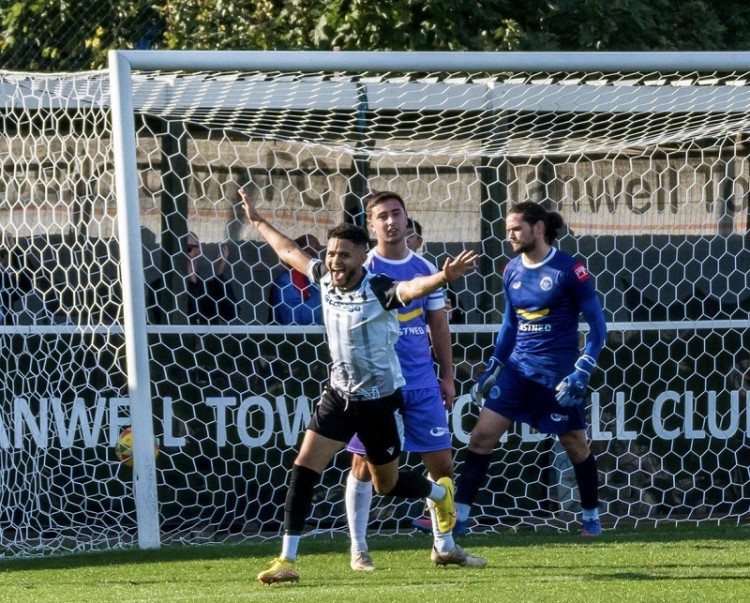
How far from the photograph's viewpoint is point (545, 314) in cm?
748

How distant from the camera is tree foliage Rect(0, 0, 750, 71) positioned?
1140cm

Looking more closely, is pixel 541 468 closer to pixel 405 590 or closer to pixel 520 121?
pixel 520 121

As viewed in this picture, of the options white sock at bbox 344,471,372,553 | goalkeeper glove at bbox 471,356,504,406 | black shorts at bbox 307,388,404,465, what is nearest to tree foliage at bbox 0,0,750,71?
goalkeeper glove at bbox 471,356,504,406

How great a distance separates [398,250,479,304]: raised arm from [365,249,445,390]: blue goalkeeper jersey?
80cm

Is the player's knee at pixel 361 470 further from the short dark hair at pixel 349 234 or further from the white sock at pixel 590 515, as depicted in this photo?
the white sock at pixel 590 515

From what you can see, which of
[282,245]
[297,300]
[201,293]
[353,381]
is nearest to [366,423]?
[353,381]

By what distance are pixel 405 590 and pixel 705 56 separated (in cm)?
351

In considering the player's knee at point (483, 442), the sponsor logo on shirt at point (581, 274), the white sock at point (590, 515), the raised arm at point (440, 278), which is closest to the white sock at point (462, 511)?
the player's knee at point (483, 442)

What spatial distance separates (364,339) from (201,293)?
Answer: 2.60m

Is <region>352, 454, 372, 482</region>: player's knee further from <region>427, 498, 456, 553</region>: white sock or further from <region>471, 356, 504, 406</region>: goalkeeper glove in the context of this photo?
<region>471, 356, 504, 406</region>: goalkeeper glove

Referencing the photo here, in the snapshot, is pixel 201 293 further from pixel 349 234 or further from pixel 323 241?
pixel 349 234

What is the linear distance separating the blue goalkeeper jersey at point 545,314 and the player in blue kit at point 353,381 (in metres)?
1.57

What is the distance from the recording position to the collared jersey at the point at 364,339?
5941mm

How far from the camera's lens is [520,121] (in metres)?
8.49
